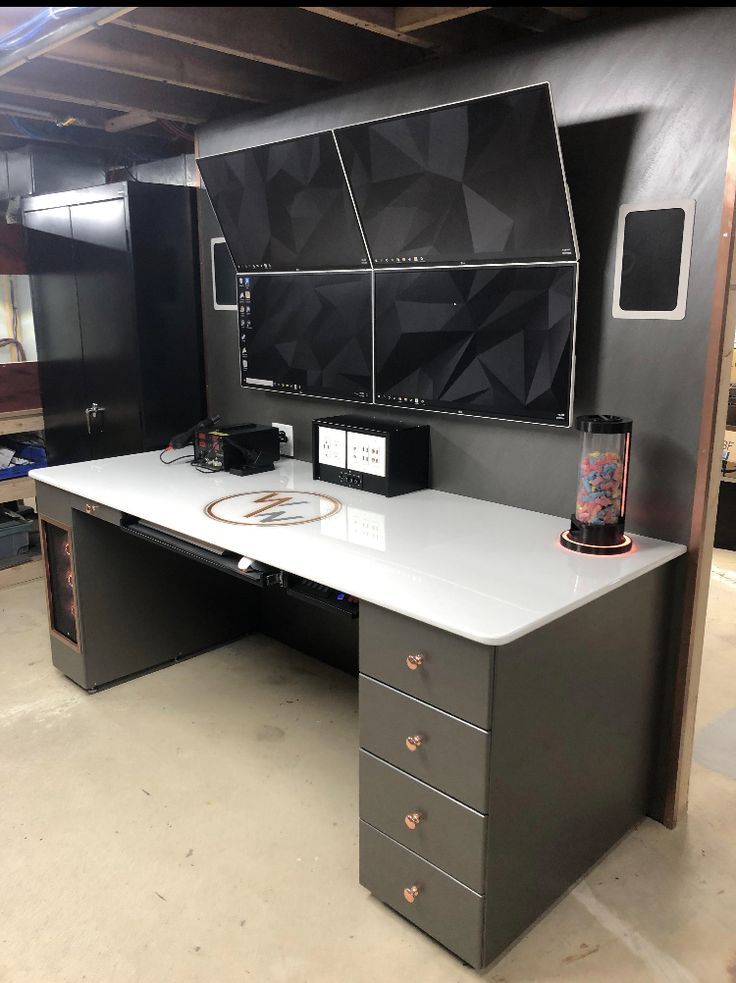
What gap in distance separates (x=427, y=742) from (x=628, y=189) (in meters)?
1.46

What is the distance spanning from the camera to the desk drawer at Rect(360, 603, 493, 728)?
62.4 inches

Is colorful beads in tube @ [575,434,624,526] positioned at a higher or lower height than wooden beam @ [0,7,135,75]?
lower

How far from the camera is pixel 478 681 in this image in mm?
1583

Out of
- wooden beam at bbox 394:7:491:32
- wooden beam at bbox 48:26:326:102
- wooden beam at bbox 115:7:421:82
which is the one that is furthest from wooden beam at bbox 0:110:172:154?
wooden beam at bbox 394:7:491:32

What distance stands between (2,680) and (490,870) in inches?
87.3

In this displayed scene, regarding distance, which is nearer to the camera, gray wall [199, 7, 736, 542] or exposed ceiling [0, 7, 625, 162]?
gray wall [199, 7, 736, 542]

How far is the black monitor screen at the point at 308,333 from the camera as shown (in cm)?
272

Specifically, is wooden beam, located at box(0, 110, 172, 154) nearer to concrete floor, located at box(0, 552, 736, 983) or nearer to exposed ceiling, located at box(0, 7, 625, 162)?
exposed ceiling, located at box(0, 7, 625, 162)

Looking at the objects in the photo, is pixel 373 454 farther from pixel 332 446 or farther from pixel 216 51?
pixel 216 51

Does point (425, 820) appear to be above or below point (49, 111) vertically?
below

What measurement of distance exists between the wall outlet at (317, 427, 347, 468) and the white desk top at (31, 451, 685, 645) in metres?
0.09

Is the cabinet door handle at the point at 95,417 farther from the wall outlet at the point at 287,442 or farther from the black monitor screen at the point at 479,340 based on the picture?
the black monitor screen at the point at 479,340

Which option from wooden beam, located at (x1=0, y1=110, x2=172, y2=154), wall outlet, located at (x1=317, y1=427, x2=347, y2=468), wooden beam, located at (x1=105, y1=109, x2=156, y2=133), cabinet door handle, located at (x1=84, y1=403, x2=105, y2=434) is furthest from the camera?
wooden beam, located at (x1=0, y1=110, x2=172, y2=154)

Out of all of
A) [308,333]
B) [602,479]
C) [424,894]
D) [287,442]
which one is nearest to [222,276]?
[308,333]
